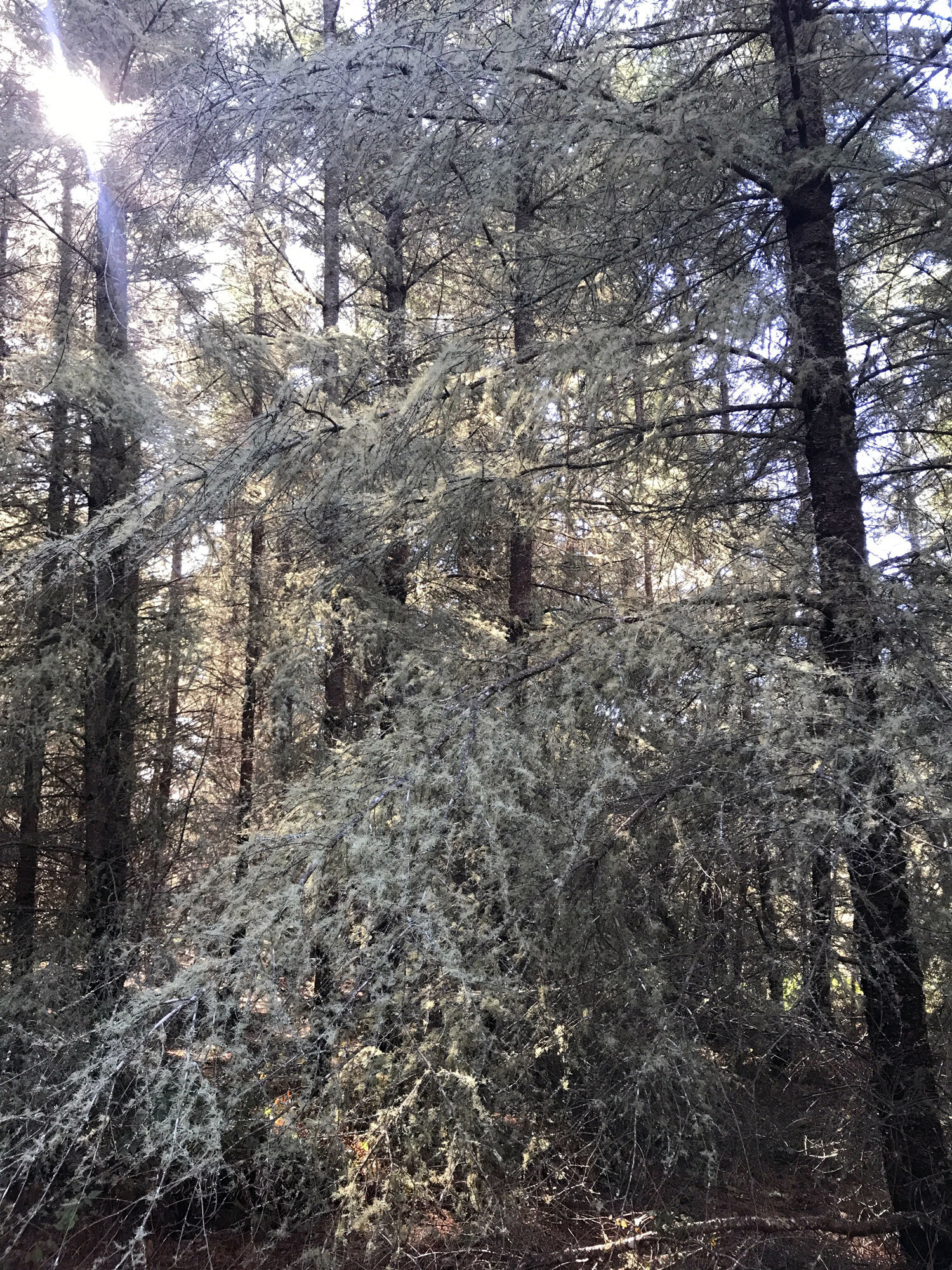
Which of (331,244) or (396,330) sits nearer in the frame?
(396,330)

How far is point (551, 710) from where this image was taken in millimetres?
3742

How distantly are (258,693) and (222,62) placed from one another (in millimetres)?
6725

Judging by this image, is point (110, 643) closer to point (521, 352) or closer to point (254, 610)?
point (254, 610)

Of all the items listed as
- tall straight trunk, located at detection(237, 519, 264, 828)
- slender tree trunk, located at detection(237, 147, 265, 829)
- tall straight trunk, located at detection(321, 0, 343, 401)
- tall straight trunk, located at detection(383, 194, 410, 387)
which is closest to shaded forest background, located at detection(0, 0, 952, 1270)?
tall straight trunk, located at detection(383, 194, 410, 387)

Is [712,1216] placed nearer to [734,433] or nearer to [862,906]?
[862,906]

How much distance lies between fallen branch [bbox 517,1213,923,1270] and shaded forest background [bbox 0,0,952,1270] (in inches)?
2.4

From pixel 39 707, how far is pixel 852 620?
21.0 feet

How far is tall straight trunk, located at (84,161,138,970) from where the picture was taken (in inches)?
290

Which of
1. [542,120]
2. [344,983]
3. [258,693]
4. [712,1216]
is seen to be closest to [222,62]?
[542,120]

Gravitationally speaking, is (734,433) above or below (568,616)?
above

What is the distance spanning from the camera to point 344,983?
3297mm

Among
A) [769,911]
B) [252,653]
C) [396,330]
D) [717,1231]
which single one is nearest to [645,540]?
[396,330]

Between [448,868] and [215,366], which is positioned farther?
[215,366]

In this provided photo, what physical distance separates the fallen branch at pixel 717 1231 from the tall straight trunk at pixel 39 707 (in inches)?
183
